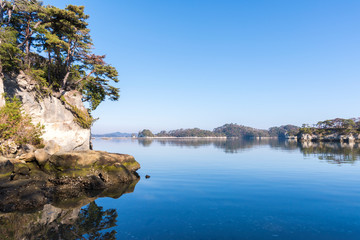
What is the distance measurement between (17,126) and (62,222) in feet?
45.6

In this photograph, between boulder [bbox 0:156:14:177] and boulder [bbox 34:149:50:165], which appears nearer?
boulder [bbox 0:156:14:177]

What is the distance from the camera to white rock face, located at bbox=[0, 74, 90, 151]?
903 inches

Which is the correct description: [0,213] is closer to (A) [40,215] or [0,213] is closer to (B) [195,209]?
(A) [40,215]

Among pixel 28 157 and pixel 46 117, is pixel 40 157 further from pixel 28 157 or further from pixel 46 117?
pixel 46 117

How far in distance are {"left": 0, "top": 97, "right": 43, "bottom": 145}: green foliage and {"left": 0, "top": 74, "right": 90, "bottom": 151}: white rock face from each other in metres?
1.11

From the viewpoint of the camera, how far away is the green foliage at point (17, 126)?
18642 mm

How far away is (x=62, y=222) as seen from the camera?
1073 cm

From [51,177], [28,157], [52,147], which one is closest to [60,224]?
[51,177]

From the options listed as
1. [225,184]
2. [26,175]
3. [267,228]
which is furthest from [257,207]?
[26,175]

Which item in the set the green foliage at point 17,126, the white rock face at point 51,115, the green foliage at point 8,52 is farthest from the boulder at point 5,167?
the green foliage at point 8,52

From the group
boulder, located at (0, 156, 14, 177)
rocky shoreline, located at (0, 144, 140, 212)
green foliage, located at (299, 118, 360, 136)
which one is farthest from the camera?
green foliage, located at (299, 118, 360, 136)

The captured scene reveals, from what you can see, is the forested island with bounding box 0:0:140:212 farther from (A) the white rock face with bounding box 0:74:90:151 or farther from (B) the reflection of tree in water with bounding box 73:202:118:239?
(B) the reflection of tree in water with bounding box 73:202:118:239

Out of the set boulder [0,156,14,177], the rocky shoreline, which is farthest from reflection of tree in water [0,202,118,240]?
boulder [0,156,14,177]

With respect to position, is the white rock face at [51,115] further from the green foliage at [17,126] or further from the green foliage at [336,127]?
the green foliage at [336,127]
